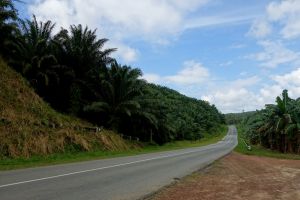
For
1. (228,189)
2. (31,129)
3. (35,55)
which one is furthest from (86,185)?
(35,55)

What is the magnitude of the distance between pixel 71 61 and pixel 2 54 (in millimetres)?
6480

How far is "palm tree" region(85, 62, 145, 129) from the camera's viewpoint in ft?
140

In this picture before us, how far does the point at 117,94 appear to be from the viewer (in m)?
43.2

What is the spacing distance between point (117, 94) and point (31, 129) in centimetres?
1677

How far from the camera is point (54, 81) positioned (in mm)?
41531

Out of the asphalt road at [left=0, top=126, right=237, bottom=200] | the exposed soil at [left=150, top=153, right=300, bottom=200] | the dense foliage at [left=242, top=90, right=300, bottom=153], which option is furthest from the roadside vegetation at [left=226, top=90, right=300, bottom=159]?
the asphalt road at [left=0, top=126, right=237, bottom=200]

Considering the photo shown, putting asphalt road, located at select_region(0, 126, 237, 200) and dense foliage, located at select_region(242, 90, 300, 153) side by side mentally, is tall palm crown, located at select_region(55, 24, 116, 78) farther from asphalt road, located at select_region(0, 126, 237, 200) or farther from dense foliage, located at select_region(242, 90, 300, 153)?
asphalt road, located at select_region(0, 126, 237, 200)

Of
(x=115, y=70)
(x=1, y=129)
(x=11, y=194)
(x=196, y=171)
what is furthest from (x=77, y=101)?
(x=11, y=194)

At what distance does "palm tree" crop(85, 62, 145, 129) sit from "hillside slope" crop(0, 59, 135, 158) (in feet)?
17.7

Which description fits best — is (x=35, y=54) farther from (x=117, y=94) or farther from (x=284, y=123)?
(x=284, y=123)

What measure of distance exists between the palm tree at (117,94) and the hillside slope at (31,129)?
17.7 ft

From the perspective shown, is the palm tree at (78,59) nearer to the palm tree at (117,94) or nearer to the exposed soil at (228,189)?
the palm tree at (117,94)

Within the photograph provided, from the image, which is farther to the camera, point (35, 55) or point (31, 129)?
point (35, 55)

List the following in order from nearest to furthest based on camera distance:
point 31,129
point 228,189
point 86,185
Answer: point 86,185
point 228,189
point 31,129
